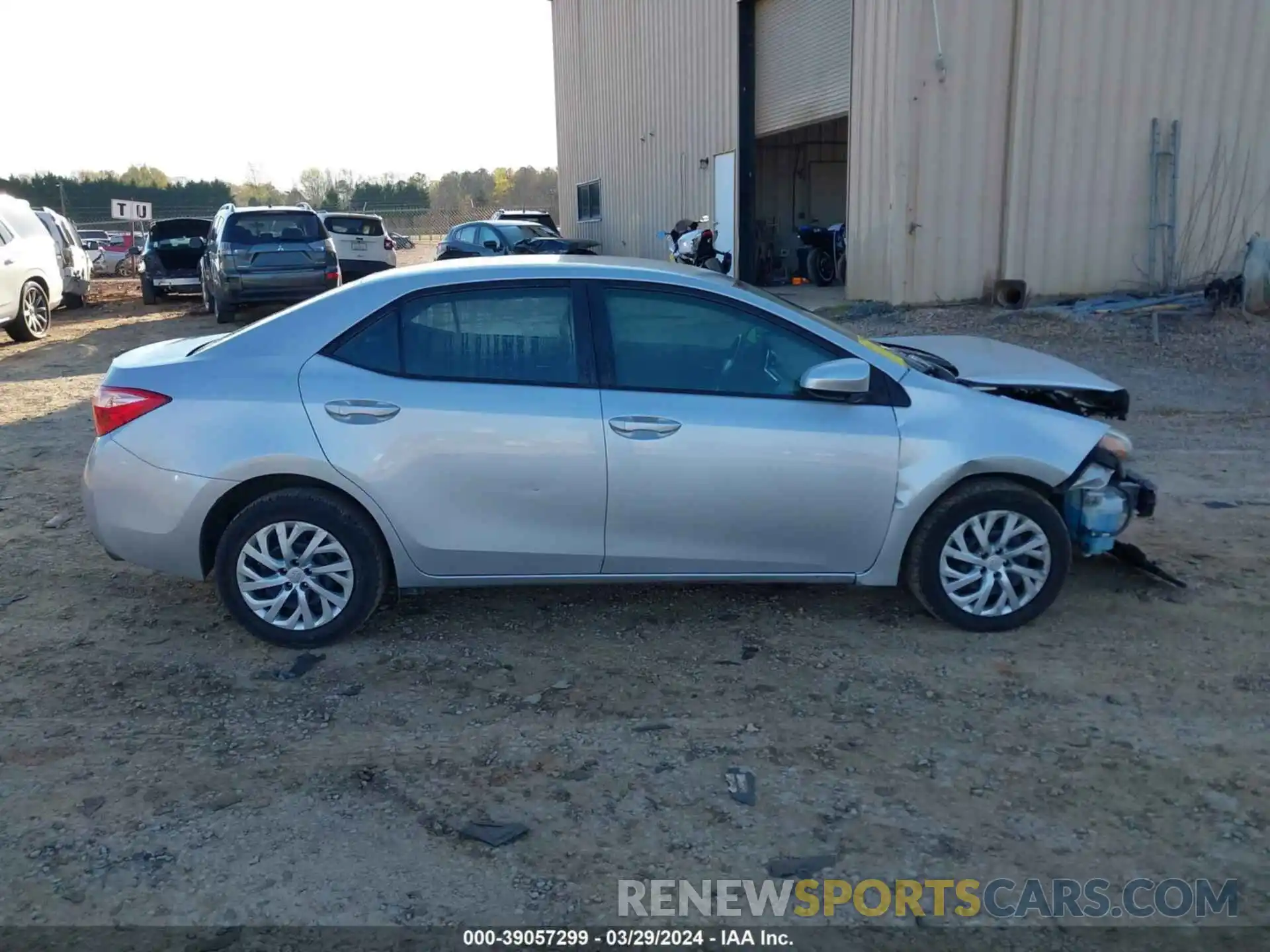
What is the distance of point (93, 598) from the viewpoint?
16.6 ft

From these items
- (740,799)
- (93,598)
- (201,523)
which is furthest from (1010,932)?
(93,598)

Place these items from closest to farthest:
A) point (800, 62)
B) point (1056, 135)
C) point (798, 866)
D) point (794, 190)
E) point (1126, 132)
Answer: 1. point (798, 866)
2. point (1056, 135)
3. point (1126, 132)
4. point (800, 62)
5. point (794, 190)

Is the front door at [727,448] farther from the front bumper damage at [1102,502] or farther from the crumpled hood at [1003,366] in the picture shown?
the front bumper damage at [1102,502]

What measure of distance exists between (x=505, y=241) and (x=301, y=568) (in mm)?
15765

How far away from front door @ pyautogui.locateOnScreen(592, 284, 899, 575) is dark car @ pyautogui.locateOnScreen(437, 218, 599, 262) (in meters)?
14.5

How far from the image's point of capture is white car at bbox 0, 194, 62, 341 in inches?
553

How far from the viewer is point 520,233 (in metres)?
19.6

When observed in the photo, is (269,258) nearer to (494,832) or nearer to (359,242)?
(359,242)

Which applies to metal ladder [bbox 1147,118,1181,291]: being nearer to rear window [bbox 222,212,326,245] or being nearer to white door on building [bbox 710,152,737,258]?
white door on building [bbox 710,152,737,258]

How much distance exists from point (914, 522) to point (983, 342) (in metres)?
1.73

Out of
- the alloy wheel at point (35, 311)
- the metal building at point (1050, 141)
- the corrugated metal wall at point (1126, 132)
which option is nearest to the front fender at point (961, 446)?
the metal building at point (1050, 141)

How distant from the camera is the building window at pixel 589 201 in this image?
27.3 metres

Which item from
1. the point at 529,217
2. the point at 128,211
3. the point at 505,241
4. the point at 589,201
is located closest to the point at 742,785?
the point at 505,241

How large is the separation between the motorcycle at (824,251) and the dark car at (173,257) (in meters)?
11.5
